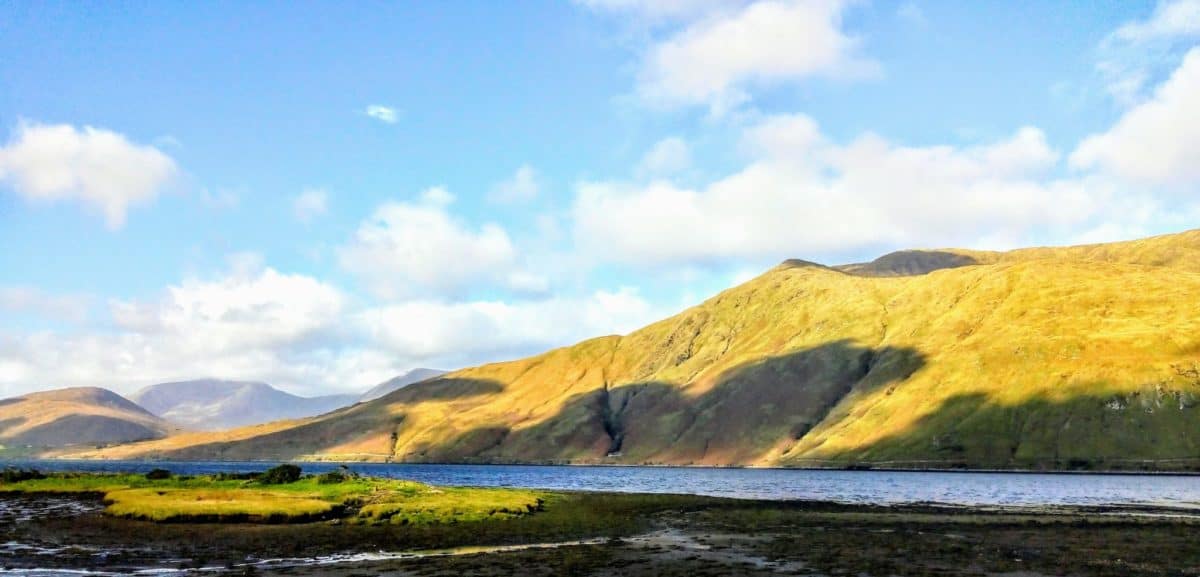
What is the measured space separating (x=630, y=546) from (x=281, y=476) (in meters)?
61.2

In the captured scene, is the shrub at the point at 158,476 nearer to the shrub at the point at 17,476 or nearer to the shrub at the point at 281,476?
the shrub at the point at 281,476

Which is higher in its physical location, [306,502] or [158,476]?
[158,476]

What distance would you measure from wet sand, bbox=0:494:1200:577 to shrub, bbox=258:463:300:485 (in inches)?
862

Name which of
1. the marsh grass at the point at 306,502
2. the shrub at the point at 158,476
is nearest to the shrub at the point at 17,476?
the marsh grass at the point at 306,502

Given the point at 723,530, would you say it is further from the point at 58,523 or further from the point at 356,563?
the point at 58,523

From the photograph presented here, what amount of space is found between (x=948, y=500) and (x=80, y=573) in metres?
100

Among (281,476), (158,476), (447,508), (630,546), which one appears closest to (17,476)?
(158,476)

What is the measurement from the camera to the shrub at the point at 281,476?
104 m

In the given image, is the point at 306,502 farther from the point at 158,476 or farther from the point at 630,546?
the point at 158,476

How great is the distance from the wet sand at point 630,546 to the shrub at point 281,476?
71.8 ft

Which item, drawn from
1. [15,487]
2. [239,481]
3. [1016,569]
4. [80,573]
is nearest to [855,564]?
[1016,569]

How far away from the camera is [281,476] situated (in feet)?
346

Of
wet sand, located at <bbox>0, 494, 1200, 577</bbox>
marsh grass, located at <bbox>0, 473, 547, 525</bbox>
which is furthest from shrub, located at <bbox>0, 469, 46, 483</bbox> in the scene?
wet sand, located at <bbox>0, 494, 1200, 577</bbox>

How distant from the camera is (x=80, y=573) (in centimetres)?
4431
